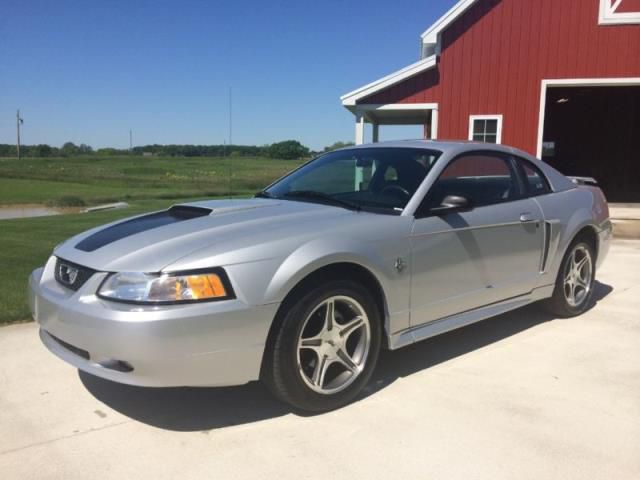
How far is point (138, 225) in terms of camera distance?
3549mm

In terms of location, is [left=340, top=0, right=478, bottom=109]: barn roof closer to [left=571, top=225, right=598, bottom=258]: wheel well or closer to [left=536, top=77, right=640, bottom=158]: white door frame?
[left=536, top=77, right=640, bottom=158]: white door frame

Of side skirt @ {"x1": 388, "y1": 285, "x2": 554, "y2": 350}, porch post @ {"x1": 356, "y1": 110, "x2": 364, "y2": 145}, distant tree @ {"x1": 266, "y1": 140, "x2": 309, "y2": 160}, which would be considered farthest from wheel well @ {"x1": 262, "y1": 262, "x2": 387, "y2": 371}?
distant tree @ {"x1": 266, "y1": 140, "x2": 309, "y2": 160}

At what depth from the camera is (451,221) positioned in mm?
3766

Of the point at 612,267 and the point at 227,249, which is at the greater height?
the point at 227,249

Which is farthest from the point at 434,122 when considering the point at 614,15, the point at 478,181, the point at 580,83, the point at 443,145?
the point at 443,145

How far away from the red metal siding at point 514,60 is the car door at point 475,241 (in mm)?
9529

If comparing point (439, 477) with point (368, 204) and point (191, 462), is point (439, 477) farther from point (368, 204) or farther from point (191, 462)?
point (368, 204)

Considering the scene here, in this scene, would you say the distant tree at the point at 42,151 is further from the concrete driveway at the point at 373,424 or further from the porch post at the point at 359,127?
the concrete driveway at the point at 373,424

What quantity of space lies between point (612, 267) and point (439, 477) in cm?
608

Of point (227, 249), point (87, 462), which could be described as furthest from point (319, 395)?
point (87, 462)

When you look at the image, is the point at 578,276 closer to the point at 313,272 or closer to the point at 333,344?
the point at 333,344

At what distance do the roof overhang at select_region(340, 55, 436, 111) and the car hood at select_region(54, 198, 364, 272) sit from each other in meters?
10.5

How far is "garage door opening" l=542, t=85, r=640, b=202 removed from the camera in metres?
17.3

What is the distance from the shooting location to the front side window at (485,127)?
13539 millimetres
